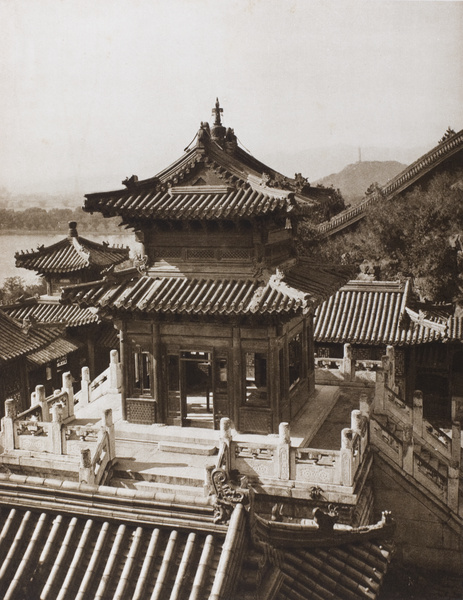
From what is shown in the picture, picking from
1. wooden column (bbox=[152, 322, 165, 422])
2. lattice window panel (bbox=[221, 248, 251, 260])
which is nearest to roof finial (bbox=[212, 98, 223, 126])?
lattice window panel (bbox=[221, 248, 251, 260])

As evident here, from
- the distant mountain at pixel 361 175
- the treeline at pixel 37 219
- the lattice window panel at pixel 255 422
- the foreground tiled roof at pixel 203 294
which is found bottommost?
the lattice window panel at pixel 255 422

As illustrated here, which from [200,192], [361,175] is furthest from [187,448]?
[361,175]

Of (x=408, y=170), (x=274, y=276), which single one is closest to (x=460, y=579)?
(x=274, y=276)

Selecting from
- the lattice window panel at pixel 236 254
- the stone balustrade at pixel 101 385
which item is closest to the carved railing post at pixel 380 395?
the lattice window panel at pixel 236 254

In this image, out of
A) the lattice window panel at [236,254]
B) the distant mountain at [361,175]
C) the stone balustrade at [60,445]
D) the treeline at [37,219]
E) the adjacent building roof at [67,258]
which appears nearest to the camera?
the stone balustrade at [60,445]

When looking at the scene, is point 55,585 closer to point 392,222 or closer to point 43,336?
point 43,336

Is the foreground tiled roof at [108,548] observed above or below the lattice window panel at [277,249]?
below

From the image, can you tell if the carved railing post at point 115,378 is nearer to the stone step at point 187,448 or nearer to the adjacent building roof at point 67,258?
the stone step at point 187,448
